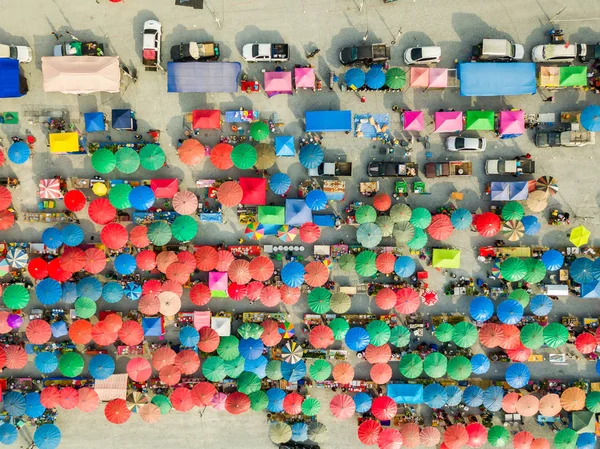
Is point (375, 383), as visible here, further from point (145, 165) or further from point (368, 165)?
point (145, 165)

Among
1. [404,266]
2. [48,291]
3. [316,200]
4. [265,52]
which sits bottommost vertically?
[48,291]

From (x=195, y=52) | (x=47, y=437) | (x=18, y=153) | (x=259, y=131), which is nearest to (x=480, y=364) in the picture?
(x=259, y=131)

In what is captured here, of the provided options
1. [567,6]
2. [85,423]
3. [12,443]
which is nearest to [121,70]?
[85,423]

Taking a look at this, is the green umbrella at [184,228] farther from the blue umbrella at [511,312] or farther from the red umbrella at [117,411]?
the blue umbrella at [511,312]

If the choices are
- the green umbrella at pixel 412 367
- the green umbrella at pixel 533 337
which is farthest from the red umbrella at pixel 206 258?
the green umbrella at pixel 533 337

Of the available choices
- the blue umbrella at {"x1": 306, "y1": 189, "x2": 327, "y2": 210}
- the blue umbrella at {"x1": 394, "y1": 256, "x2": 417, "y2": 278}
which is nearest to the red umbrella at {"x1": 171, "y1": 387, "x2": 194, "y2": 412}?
the blue umbrella at {"x1": 306, "y1": 189, "x2": 327, "y2": 210}

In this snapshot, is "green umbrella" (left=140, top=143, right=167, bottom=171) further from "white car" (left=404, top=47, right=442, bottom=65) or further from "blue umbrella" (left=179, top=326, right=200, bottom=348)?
"white car" (left=404, top=47, right=442, bottom=65)

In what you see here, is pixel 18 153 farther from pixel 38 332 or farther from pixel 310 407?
pixel 310 407
